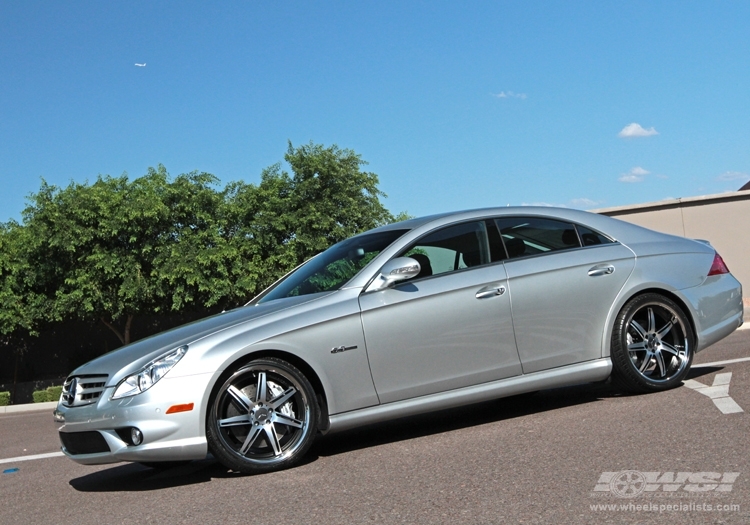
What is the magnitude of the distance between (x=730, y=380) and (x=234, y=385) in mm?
4180

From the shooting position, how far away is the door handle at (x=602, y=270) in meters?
6.41

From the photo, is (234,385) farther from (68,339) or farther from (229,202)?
(68,339)

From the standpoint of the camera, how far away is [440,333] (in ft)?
19.0

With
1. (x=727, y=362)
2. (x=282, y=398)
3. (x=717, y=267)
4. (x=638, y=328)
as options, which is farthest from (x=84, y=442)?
(x=727, y=362)

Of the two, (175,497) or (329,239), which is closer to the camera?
(175,497)

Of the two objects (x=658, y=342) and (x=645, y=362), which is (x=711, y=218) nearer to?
(x=658, y=342)

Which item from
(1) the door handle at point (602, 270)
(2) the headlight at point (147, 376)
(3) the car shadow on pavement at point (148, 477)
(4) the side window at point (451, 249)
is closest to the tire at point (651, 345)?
(1) the door handle at point (602, 270)

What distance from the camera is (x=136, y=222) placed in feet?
96.1

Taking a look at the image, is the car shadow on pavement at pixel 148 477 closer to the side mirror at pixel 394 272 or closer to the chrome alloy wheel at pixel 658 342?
the side mirror at pixel 394 272

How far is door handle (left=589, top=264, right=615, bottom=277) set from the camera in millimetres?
6412

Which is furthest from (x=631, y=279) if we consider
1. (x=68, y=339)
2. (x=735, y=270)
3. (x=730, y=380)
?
(x=68, y=339)

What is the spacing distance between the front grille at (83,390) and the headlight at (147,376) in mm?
182

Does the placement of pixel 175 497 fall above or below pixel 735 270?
above

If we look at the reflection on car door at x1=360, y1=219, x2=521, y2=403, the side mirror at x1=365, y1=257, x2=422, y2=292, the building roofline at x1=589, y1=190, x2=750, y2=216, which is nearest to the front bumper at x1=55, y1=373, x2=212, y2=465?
the reflection on car door at x1=360, y1=219, x2=521, y2=403
